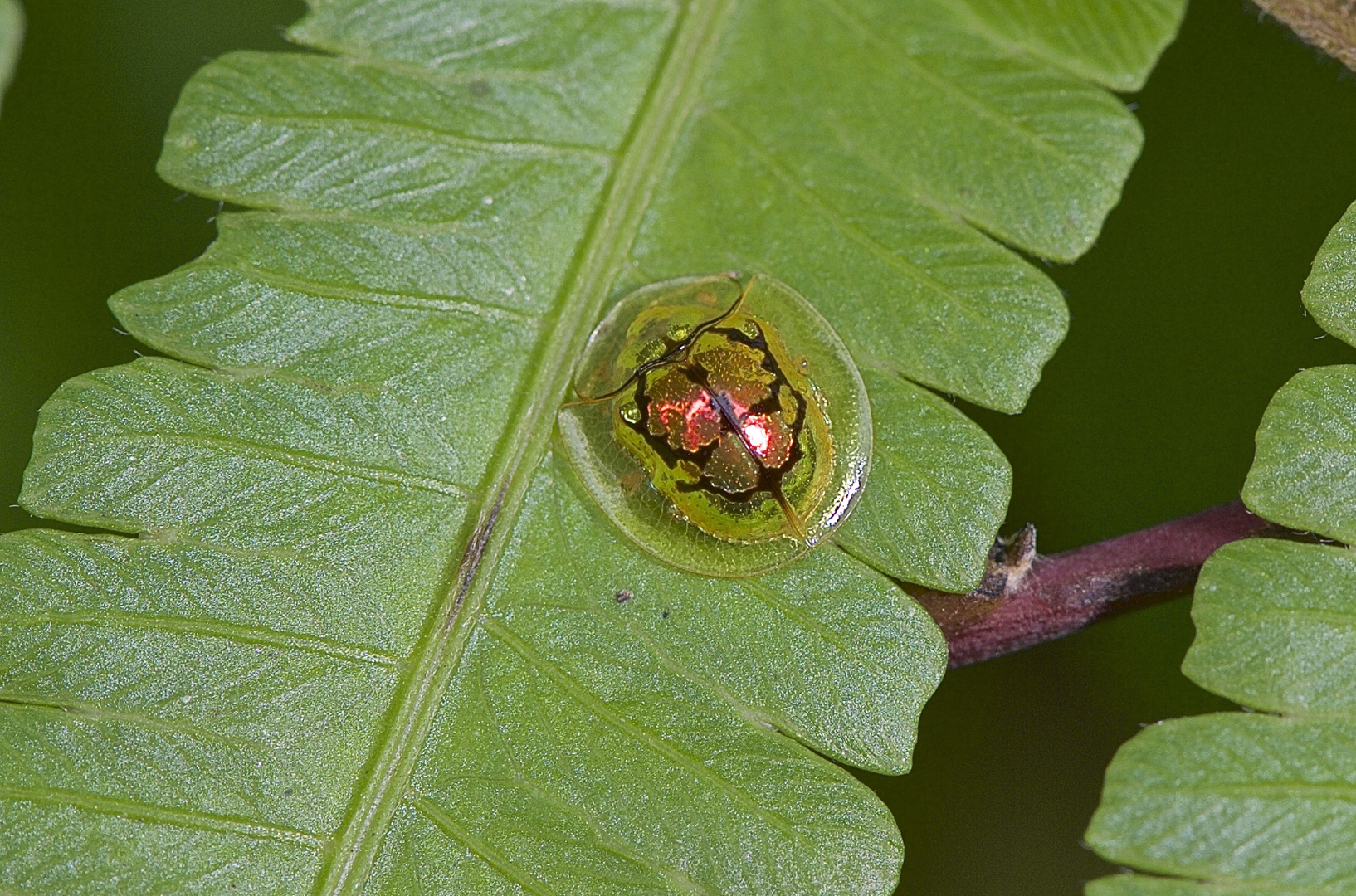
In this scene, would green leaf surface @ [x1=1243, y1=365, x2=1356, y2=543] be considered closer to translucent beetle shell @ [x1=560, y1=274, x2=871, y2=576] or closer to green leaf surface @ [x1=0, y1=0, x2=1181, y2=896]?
green leaf surface @ [x1=0, y1=0, x2=1181, y2=896]

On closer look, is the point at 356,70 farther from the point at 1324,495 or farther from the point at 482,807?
the point at 1324,495

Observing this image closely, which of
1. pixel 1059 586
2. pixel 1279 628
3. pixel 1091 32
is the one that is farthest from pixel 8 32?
pixel 1279 628


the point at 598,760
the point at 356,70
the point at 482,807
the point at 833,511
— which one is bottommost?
the point at 482,807

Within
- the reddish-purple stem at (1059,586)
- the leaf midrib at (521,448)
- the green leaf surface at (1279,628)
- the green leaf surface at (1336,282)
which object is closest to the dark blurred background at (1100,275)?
the reddish-purple stem at (1059,586)

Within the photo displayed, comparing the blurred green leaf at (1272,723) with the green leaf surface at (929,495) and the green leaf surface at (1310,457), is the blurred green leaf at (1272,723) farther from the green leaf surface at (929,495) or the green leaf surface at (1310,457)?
the green leaf surface at (929,495)

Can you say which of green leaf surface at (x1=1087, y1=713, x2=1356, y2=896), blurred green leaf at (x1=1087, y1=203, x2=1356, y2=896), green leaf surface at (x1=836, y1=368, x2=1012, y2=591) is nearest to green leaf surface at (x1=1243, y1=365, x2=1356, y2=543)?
blurred green leaf at (x1=1087, y1=203, x2=1356, y2=896)

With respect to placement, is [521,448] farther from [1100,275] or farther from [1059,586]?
[1100,275]

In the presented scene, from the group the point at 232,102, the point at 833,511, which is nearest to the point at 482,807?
the point at 833,511
